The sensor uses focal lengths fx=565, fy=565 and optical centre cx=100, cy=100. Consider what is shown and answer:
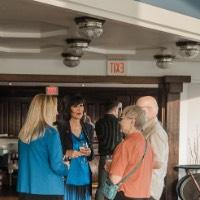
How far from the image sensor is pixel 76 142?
5.93 m

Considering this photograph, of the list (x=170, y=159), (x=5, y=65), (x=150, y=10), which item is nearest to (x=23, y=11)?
(x=150, y=10)

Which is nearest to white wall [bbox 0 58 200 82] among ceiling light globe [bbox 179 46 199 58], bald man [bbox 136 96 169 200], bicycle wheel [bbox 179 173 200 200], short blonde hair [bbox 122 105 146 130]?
bicycle wheel [bbox 179 173 200 200]

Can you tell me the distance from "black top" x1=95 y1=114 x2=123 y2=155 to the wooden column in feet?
5.54

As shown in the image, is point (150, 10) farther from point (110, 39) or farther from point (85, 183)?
point (85, 183)

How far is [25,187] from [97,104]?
5.17m

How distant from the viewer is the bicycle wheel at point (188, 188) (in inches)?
332

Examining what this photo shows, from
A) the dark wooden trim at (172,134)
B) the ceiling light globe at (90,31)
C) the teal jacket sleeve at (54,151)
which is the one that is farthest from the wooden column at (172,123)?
the ceiling light globe at (90,31)

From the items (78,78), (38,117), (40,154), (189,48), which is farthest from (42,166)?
(78,78)

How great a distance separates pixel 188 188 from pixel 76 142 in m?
3.14

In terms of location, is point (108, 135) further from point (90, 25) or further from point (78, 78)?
point (90, 25)

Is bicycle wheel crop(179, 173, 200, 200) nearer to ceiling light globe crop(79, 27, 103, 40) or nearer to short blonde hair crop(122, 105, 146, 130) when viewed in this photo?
short blonde hair crop(122, 105, 146, 130)

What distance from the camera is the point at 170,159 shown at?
8930 mm

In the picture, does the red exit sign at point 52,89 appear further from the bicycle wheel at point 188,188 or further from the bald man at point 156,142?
the bald man at point 156,142

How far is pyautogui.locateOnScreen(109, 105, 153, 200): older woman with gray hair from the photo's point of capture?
15.2 ft
